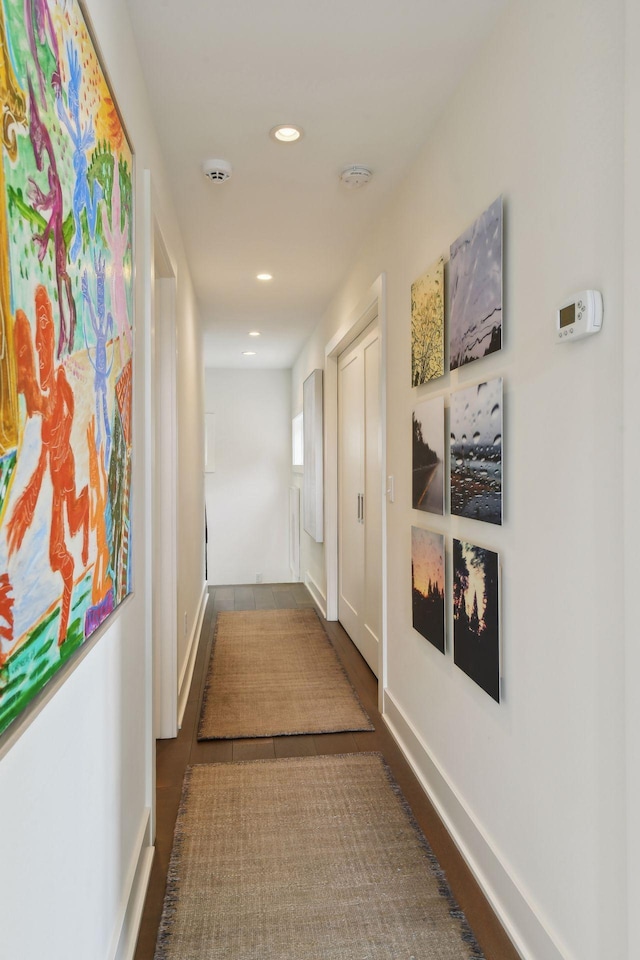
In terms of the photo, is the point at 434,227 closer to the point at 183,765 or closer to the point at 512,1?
the point at 512,1

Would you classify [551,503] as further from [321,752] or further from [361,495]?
[361,495]

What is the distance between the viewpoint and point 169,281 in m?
2.90

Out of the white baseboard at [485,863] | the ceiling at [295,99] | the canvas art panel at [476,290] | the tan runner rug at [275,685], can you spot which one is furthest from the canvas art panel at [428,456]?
the tan runner rug at [275,685]

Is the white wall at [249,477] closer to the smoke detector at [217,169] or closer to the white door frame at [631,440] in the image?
the smoke detector at [217,169]

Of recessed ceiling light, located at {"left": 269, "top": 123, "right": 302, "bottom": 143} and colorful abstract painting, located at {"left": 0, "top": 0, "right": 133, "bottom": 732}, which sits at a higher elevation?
recessed ceiling light, located at {"left": 269, "top": 123, "right": 302, "bottom": 143}

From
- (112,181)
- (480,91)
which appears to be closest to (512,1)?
(480,91)

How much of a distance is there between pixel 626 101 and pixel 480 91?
34.6 inches

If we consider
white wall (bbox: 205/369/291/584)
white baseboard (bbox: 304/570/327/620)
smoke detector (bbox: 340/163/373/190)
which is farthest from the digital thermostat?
white wall (bbox: 205/369/291/584)

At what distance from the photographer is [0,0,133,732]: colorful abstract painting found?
747 mm

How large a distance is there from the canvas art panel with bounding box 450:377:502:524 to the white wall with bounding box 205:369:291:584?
588 cm

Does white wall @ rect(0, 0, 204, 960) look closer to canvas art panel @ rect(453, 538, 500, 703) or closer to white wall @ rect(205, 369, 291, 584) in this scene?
canvas art panel @ rect(453, 538, 500, 703)

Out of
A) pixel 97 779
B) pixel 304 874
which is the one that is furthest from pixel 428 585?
pixel 97 779

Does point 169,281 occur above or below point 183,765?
above

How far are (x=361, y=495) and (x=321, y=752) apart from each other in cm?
174
